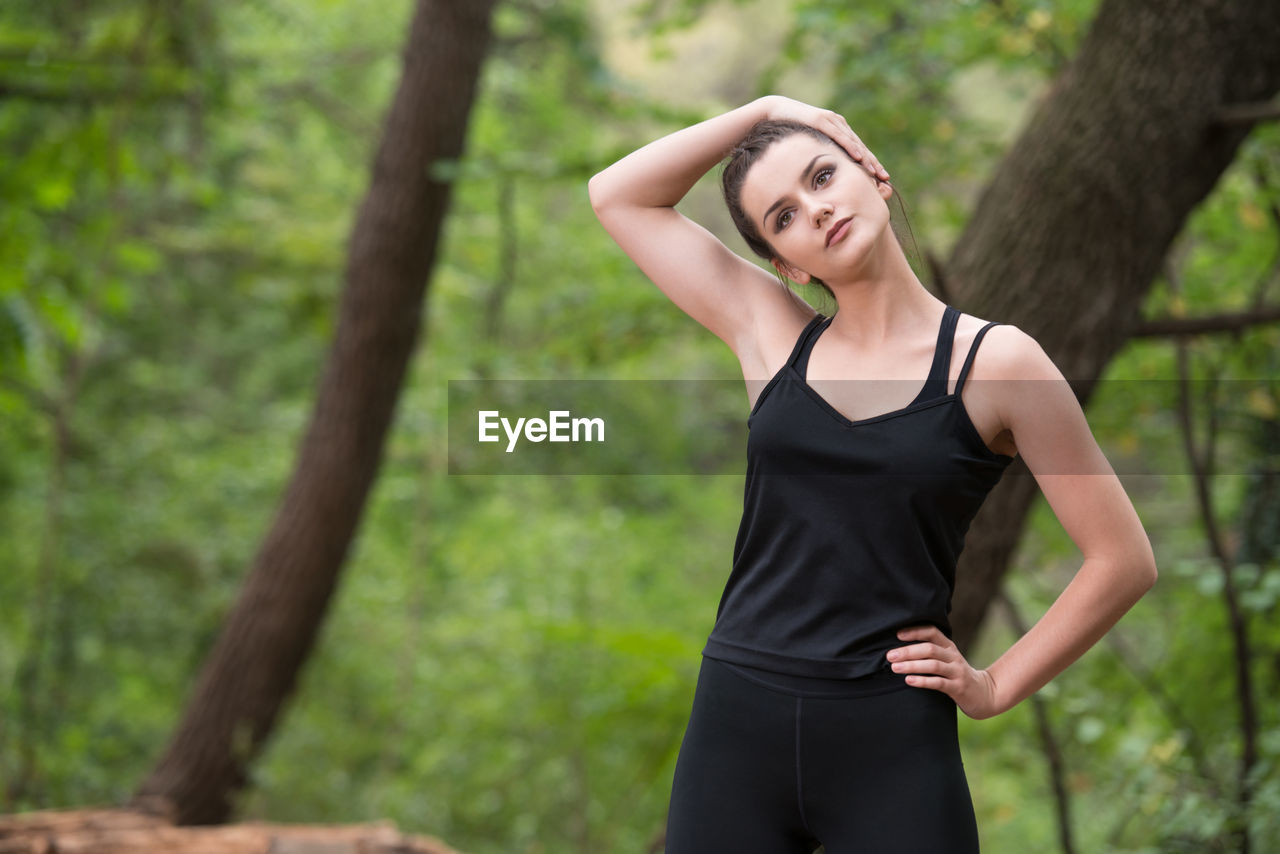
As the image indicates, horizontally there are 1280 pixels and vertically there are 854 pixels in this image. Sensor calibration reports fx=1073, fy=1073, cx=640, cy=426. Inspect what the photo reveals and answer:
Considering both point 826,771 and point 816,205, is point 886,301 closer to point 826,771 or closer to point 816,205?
point 816,205

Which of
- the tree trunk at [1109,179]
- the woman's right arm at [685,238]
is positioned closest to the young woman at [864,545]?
the woman's right arm at [685,238]

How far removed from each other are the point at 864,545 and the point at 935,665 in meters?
0.17

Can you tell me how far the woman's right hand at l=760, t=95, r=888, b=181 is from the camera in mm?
1429

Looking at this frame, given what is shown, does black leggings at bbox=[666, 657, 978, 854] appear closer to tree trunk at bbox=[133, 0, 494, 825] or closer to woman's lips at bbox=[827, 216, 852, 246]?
woman's lips at bbox=[827, 216, 852, 246]

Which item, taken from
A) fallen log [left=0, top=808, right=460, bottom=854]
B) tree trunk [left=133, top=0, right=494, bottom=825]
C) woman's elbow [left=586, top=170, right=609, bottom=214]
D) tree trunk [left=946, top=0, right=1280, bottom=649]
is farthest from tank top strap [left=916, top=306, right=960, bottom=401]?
tree trunk [left=133, top=0, right=494, bottom=825]

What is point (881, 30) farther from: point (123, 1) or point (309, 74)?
point (309, 74)

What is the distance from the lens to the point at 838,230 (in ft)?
4.54

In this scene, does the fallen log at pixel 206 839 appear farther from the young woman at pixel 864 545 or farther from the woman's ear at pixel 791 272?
the woman's ear at pixel 791 272

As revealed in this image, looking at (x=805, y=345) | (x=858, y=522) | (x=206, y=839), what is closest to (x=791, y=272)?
(x=805, y=345)

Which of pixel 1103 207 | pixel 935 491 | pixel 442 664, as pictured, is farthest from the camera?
pixel 442 664

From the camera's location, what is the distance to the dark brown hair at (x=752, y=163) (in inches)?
56.9

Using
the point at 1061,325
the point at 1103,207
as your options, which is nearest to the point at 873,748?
the point at 1061,325

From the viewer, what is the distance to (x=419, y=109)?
190 inches

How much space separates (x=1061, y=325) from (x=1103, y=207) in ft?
0.94
